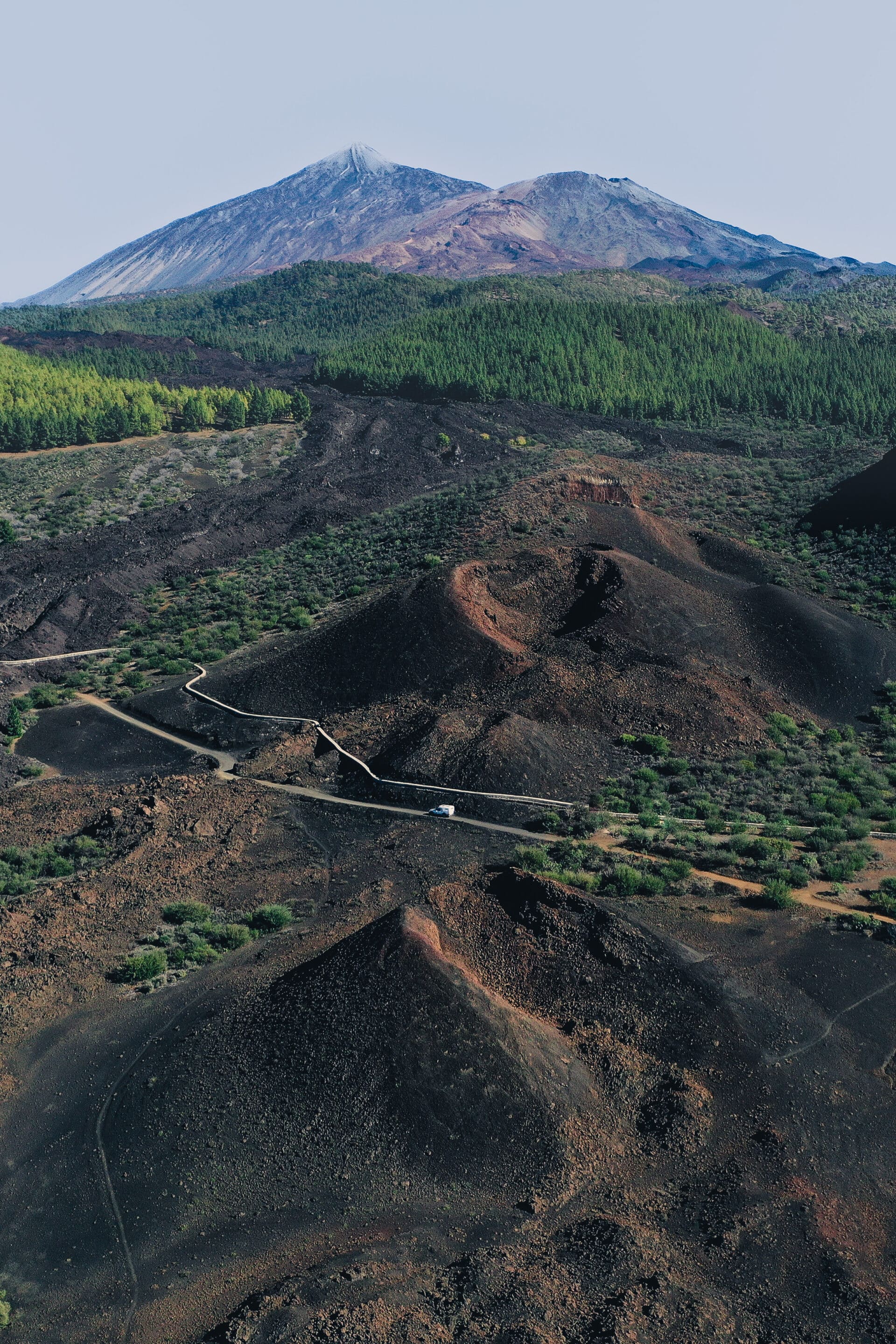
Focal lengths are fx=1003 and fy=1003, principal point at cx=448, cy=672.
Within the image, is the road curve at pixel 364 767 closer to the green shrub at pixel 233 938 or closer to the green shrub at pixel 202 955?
the green shrub at pixel 233 938

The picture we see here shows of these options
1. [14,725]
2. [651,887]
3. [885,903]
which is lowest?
[14,725]

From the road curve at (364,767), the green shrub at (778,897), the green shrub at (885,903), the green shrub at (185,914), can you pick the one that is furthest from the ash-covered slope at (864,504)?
the green shrub at (185,914)

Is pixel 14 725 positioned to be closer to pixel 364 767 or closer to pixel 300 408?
pixel 364 767

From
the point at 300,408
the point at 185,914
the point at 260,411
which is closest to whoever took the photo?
the point at 185,914

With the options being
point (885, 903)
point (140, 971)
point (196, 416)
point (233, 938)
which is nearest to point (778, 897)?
point (885, 903)

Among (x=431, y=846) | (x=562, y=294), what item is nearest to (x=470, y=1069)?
(x=431, y=846)

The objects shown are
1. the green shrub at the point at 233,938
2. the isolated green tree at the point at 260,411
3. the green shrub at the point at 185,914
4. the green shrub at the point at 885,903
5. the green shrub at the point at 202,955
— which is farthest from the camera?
the isolated green tree at the point at 260,411
